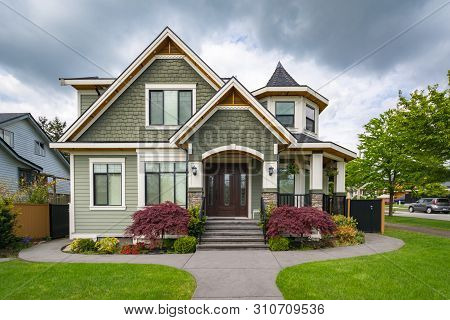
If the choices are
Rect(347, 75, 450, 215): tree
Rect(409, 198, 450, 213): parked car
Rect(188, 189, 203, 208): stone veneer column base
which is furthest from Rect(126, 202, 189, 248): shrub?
Rect(409, 198, 450, 213): parked car

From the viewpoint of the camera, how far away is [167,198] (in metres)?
10.3

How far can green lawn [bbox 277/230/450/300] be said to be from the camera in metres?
4.57

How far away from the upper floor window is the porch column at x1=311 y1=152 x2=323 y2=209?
20.8 m

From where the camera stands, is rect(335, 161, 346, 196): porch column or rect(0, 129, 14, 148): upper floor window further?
rect(0, 129, 14, 148): upper floor window

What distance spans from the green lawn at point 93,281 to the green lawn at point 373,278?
226 centimetres

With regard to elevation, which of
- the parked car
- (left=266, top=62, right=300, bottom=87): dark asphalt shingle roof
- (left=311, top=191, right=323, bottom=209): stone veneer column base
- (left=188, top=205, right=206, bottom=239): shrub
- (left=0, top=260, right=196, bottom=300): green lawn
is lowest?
the parked car

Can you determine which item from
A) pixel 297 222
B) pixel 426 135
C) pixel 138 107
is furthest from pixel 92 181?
pixel 426 135

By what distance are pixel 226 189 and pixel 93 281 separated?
21.4 ft

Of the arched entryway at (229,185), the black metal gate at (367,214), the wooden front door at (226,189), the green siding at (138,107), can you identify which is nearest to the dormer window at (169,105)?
the green siding at (138,107)

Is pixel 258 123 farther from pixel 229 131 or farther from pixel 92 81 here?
pixel 92 81

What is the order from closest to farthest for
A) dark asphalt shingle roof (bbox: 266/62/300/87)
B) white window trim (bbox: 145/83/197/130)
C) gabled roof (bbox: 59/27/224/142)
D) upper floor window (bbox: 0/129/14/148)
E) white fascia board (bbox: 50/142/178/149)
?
white fascia board (bbox: 50/142/178/149), gabled roof (bbox: 59/27/224/142), white window trim (bbox: 145/83/197/130), dark asphalt shingle roof (bbox: 266/62/300/87), upper floor window (bbox: 0/129/14/148)

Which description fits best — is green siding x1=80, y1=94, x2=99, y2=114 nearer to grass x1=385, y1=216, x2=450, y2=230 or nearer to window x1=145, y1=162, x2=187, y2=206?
window x1=145, y1=162, x2=187, y2=206

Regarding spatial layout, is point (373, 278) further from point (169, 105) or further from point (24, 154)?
point (24, 154)
